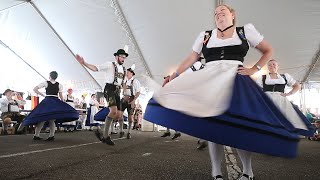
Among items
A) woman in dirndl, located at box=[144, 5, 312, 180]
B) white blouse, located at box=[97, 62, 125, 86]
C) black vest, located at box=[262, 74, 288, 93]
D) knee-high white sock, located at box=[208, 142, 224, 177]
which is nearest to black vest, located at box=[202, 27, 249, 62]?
woman in dirndl, located at box=[144, 5, 312, 180]

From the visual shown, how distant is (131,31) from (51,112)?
8.00 m

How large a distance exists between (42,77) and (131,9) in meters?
6.80

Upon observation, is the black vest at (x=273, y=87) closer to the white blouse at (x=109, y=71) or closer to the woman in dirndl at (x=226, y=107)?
the white blouse at (x=109, y=71)

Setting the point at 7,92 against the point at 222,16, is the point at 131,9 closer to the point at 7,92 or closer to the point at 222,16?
the point at 7,92

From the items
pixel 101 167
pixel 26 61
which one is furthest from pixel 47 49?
pixel 101 167

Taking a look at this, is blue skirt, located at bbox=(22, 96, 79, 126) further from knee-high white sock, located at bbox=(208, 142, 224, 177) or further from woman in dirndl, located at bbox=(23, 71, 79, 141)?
knee-high white sock, located at bbox=(208, 142, 224, 177)

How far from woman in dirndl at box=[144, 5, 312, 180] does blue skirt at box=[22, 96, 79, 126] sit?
5384 millimetres

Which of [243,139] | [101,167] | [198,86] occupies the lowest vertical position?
[101,167]

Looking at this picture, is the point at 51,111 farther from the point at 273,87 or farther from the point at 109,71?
the point at 273,87

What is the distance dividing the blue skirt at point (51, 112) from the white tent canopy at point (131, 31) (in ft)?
20.7

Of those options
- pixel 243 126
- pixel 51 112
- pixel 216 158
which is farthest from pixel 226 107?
pixel 51 112

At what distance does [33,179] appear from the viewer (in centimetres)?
241

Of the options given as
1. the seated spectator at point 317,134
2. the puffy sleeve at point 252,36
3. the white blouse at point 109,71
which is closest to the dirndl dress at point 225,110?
the puffy sleeve at point 252,36

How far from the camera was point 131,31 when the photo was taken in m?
14.5
